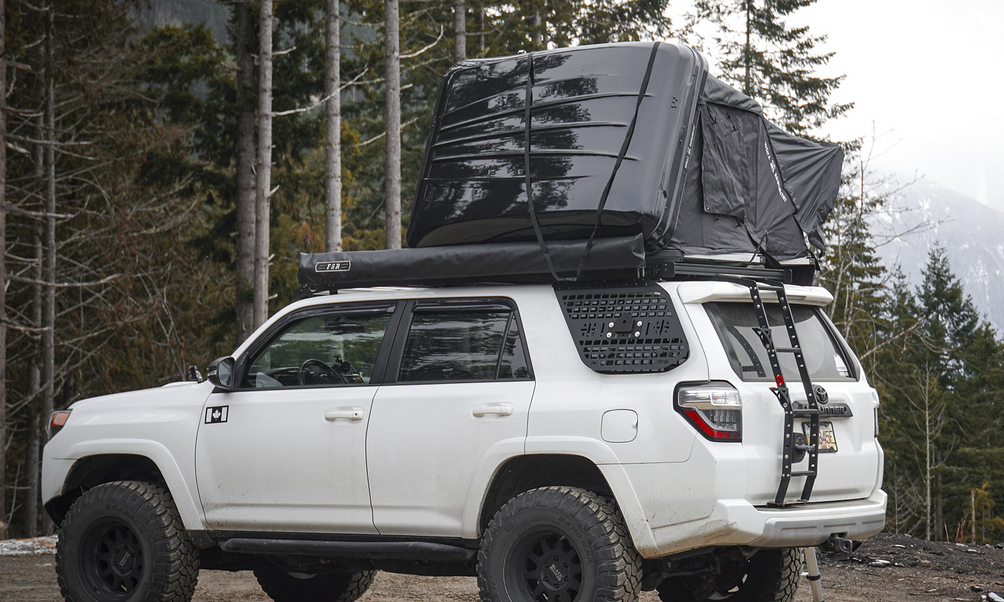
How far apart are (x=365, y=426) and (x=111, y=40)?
1837 centimetres

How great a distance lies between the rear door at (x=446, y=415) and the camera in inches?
216

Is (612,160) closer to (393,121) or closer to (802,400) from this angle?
(802,400)

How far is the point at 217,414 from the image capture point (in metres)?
6.46

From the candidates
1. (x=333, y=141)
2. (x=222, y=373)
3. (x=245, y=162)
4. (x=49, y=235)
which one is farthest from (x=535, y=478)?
(x=49, y=235)

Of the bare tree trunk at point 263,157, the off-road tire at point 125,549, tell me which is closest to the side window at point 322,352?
the off-road tire at point 125,549

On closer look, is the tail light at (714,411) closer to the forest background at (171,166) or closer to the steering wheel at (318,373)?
the steering wheel at (318,373)

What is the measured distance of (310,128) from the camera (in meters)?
22.4

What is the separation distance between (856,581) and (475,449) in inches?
200

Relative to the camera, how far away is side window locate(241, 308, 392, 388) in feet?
20.3

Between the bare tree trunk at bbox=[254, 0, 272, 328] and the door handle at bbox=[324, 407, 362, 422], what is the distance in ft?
42.6

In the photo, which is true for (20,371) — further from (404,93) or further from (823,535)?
(823,535)

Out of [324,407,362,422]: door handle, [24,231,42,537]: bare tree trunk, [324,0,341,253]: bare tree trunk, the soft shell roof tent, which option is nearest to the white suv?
[324,407,362,422]: door handle

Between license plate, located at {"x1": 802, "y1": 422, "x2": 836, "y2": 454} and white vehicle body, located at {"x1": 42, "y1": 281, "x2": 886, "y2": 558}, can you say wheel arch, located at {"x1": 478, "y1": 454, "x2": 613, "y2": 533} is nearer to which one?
white vehicle body, located at {"x1": 42, "y1": 281, "x2": 886, "y2": 558}

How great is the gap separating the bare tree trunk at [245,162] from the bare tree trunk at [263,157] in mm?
1608
